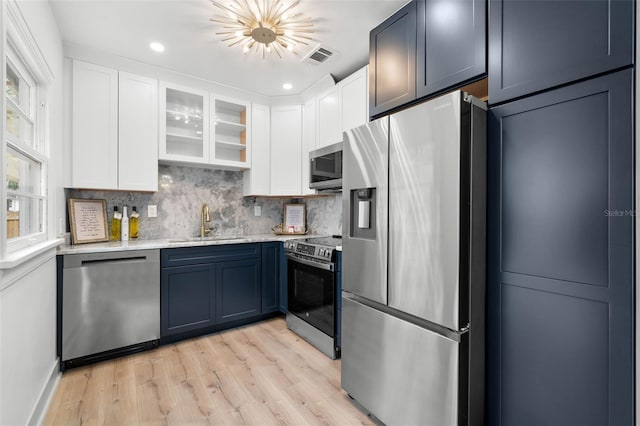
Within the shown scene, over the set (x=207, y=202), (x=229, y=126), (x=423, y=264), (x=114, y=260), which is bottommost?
(x=114, y=260)

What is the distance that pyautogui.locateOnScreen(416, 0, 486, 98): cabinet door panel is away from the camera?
1.50 meters

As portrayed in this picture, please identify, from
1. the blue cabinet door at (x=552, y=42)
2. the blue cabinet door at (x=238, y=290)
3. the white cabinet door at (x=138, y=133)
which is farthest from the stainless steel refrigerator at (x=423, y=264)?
the white cabinet door at (x=138, y=133)

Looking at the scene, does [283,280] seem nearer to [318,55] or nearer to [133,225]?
[133,225]

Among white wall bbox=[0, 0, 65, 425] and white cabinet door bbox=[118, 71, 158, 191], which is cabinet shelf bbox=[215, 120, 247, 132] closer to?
white cabinet door bbox=[118, 71, 158, 191]

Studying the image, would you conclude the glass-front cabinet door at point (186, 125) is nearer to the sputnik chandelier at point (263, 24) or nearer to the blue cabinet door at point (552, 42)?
the sputnik chandelier at point (263, 24)

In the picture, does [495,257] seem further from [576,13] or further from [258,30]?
[258,30]

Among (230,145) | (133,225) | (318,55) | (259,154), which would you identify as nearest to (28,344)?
(133,225)

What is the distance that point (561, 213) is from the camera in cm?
120

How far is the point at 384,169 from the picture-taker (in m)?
1.67

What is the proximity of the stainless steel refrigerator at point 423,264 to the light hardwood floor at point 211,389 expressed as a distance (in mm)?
346

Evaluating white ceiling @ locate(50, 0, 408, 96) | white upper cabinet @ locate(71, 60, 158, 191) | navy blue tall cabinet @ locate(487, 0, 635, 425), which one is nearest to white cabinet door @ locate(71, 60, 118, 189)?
white upper cabinet @ locate(71, 60, 158, 191)

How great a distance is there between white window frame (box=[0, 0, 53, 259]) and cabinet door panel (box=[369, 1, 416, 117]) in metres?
1.92

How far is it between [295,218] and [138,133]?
6.45ft

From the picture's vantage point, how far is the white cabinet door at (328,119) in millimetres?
3006
